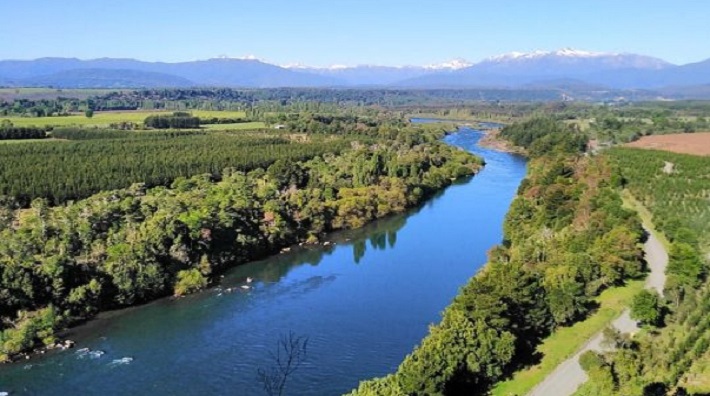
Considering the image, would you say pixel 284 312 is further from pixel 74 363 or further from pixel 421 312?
pixel 74 363

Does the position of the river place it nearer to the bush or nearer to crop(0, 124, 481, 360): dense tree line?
the bush

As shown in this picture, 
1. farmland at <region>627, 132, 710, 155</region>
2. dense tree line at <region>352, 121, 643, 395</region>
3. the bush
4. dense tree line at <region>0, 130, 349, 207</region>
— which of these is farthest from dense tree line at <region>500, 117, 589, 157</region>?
the bush

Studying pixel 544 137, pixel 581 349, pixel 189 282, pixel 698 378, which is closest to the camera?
pixel 698 378

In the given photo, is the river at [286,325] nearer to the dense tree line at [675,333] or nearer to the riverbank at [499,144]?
the dense tree line at [675,333]

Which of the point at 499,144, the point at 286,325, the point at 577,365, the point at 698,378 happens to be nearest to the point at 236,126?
the point at 499,144

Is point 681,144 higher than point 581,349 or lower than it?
higher

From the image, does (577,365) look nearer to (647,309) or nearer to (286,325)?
(647,309)

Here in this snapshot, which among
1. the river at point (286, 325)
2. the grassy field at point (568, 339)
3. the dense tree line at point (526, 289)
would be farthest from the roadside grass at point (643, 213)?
the river at point (286, 325)
